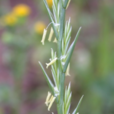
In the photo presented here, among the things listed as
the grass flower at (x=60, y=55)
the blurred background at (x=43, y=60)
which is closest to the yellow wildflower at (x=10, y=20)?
the blurred background at (x=43, y=60)

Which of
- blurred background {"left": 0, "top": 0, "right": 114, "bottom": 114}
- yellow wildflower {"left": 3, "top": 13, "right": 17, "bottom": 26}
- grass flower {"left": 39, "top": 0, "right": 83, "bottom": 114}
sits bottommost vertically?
blurred background {"left": 0, "top": 0, "right": 114, "bottom": 114}

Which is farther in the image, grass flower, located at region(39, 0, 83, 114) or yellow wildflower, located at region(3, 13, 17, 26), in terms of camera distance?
yellow wildflower, located at region(3, 13, 17, 26)

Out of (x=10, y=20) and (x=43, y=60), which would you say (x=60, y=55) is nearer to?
(x=10, y=20)

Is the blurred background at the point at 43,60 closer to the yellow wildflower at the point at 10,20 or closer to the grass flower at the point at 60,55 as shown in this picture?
the yellow wildflower at the point at 10,20

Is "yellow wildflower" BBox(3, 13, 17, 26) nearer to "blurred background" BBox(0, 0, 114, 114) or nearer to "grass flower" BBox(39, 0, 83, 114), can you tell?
"blurred background" BBox(0, 0, 114, 114)

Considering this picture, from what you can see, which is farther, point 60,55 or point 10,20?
point 10,20

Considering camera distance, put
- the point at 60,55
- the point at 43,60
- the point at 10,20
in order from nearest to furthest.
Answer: the point at 60,55
the point at 10,20
the point at 43,60

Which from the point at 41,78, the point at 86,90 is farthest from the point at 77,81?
the point at 41,78

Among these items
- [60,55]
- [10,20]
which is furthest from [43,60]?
[60,55]

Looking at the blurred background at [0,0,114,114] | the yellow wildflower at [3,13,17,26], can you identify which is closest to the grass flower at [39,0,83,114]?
the blurred background at [0,0,114,114]

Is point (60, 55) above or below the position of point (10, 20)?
above

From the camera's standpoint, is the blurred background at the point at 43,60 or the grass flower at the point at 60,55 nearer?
the grass flower at the point at 60,55
